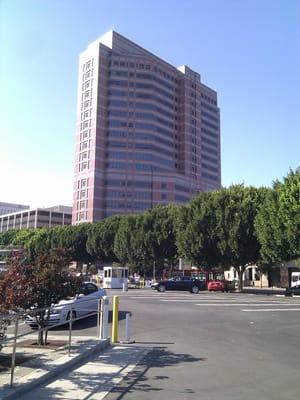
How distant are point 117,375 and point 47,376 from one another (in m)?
1.35

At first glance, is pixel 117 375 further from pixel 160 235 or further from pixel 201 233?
pixel 160 235

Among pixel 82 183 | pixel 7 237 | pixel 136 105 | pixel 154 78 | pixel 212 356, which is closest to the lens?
pixel 212 356

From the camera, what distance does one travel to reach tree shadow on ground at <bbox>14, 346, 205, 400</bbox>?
7.94m

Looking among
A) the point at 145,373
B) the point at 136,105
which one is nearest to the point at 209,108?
the point at 136,105

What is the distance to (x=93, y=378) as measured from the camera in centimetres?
891

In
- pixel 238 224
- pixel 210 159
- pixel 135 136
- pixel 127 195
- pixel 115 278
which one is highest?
pixel 210 159

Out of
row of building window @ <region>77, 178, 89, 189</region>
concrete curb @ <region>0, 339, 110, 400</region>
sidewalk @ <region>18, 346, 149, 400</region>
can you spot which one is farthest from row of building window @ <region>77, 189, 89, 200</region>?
sidewalk @ <region>18, 346, 149, 400</region>

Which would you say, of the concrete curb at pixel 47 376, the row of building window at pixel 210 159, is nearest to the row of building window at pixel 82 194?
the row of building window at pixel 210 159

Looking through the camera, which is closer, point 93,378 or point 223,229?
point 93,378

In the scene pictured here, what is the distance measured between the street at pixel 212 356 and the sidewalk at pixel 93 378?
0.24 metres

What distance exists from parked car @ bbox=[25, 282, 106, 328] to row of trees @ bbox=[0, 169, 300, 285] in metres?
5.44

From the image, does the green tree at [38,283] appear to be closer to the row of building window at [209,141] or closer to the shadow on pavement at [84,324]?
the shadow on pavement at [84,324]

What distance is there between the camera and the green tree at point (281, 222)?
4012cm

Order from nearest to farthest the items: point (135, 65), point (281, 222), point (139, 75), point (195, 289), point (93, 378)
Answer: point (93, 378)
point (281, 222)
point (195, 289)
point (139, 75)
point (135, 65)
